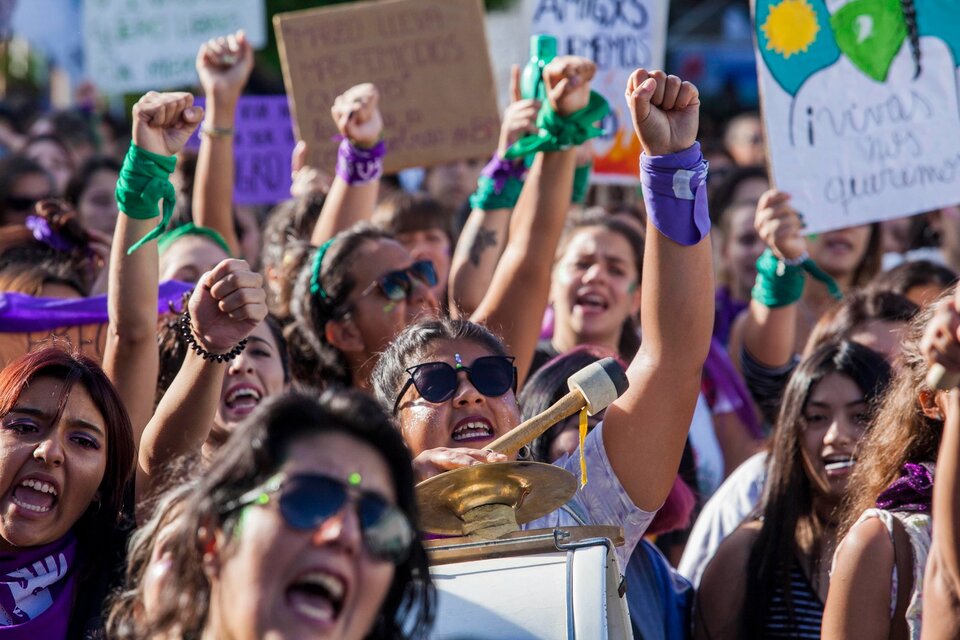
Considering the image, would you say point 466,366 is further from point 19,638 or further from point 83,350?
point 83,350

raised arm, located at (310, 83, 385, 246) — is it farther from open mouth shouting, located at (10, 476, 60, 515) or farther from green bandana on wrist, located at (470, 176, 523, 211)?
open mouth shouting, located at (10, 476, 60, 515)

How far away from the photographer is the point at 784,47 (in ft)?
15.1

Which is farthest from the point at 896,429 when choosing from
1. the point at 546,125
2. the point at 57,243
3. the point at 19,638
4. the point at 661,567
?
the point at 57,243

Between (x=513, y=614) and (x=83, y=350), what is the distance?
6.84 feet

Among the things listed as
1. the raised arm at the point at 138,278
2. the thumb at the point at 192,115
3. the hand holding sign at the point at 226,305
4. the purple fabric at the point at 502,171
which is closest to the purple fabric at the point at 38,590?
the raised arm at the point at 138,278

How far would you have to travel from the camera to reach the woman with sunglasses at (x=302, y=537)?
1.78 meters

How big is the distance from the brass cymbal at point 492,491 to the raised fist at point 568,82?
5.33 feet

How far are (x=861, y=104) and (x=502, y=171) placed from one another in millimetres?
1283

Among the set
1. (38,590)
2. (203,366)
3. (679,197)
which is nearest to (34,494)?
(38,590)

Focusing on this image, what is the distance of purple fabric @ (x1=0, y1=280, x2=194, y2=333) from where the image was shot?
382 cm

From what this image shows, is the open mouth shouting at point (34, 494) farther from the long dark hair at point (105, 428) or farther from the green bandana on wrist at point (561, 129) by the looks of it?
the green bandana on wrist at point (561, 129)

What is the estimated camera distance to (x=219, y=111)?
471 centimetres

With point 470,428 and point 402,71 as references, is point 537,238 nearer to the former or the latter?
point 470,428

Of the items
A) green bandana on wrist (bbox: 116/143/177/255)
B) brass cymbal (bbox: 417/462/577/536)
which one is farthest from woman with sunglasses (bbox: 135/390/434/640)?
A: green bandana on wrist (bbox: 116/143/177/255)
